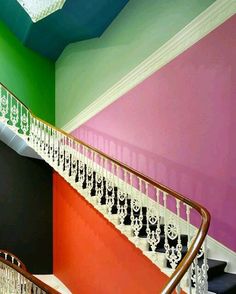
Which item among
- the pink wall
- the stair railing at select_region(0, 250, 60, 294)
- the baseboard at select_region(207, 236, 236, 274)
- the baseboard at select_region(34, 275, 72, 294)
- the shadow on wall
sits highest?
the pink wall

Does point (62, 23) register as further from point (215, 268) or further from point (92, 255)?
point (215, 268)

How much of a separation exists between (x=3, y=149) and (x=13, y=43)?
280 cm

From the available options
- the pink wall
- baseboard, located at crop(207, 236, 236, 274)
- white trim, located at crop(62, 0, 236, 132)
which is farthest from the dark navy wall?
baseboard, located at crop(207, 236, 236, 274)

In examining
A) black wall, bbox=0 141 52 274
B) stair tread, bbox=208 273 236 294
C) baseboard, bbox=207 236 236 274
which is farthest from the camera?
black wall, bbox=0 141 52 274

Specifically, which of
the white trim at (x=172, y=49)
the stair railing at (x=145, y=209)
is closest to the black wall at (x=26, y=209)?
the stair railing at (x=145, y=209)

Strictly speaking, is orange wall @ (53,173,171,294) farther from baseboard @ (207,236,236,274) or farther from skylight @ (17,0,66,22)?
skylight @ (17,0,66,22)

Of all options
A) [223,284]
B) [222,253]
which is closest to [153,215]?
[222,253]

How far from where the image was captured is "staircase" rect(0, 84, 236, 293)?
9.39ft

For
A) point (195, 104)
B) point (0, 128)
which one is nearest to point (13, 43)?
point (0, 128)

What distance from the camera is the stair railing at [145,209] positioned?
112 inches

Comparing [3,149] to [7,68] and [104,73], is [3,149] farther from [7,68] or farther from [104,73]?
[104,73]

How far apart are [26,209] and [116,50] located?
3803mm

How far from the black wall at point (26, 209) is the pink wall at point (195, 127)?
231cm

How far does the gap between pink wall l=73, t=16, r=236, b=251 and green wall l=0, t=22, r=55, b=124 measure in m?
3.12
